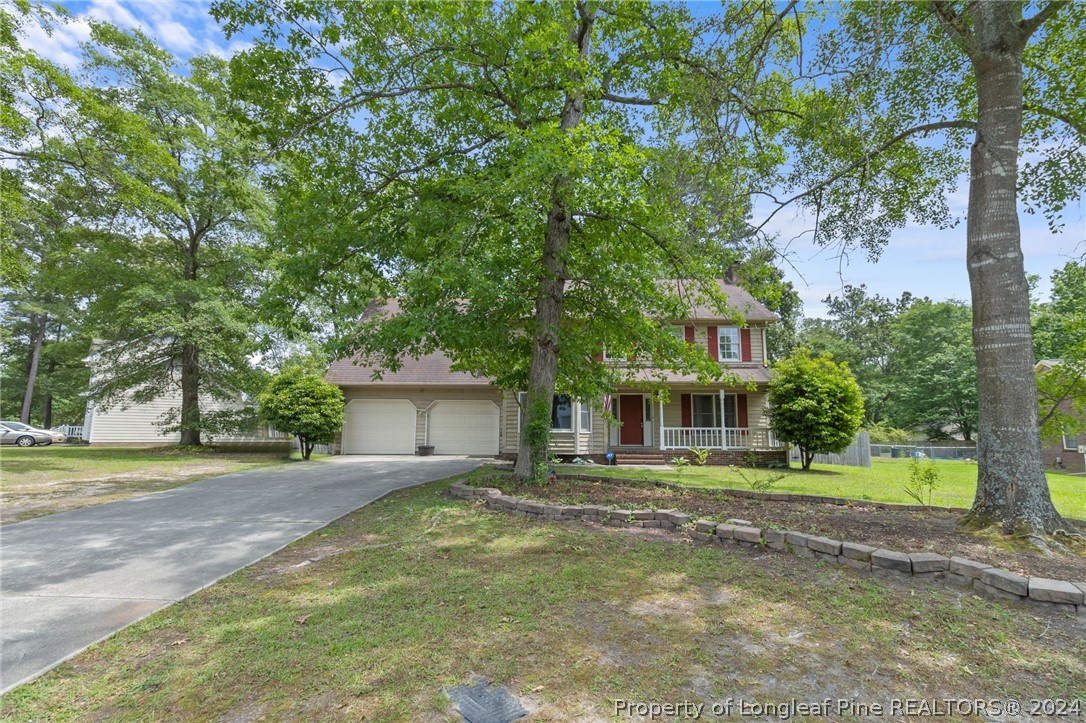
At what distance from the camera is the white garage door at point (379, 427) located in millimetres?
18516

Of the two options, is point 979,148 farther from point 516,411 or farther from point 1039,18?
point 516,411

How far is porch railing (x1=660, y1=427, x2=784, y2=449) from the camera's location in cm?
1714

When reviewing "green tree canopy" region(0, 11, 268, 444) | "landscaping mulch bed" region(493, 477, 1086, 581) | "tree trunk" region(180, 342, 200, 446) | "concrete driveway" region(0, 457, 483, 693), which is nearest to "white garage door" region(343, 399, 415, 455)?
"green tree canopy" region(0, 11, 268, 444)

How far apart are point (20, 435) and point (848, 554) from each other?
33.4 metres

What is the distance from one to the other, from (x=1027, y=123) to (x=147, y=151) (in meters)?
17.4

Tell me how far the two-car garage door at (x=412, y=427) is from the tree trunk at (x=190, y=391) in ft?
18.2

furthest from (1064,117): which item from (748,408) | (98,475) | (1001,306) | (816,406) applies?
(98,475)

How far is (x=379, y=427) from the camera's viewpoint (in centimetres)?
1861

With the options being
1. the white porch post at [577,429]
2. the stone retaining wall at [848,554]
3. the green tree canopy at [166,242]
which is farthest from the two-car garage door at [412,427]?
the stone retaining wall at [848,554]

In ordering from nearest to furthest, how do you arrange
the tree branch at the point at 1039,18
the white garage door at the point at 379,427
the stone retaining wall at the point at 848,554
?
the stone retaining wall at the point at 848,554
the tree branch at the point at 1039,18
the white garage door at the point at 379,427

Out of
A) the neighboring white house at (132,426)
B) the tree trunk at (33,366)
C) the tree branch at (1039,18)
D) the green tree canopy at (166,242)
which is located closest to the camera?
the tree branch at (1039,18)

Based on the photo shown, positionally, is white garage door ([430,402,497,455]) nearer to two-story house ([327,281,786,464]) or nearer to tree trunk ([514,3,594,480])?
two-story house ([327,281,786,464])

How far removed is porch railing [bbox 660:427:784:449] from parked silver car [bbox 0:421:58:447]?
96.2 ft

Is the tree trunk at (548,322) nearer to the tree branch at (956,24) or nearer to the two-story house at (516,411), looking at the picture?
the tree branch at (956,24)
